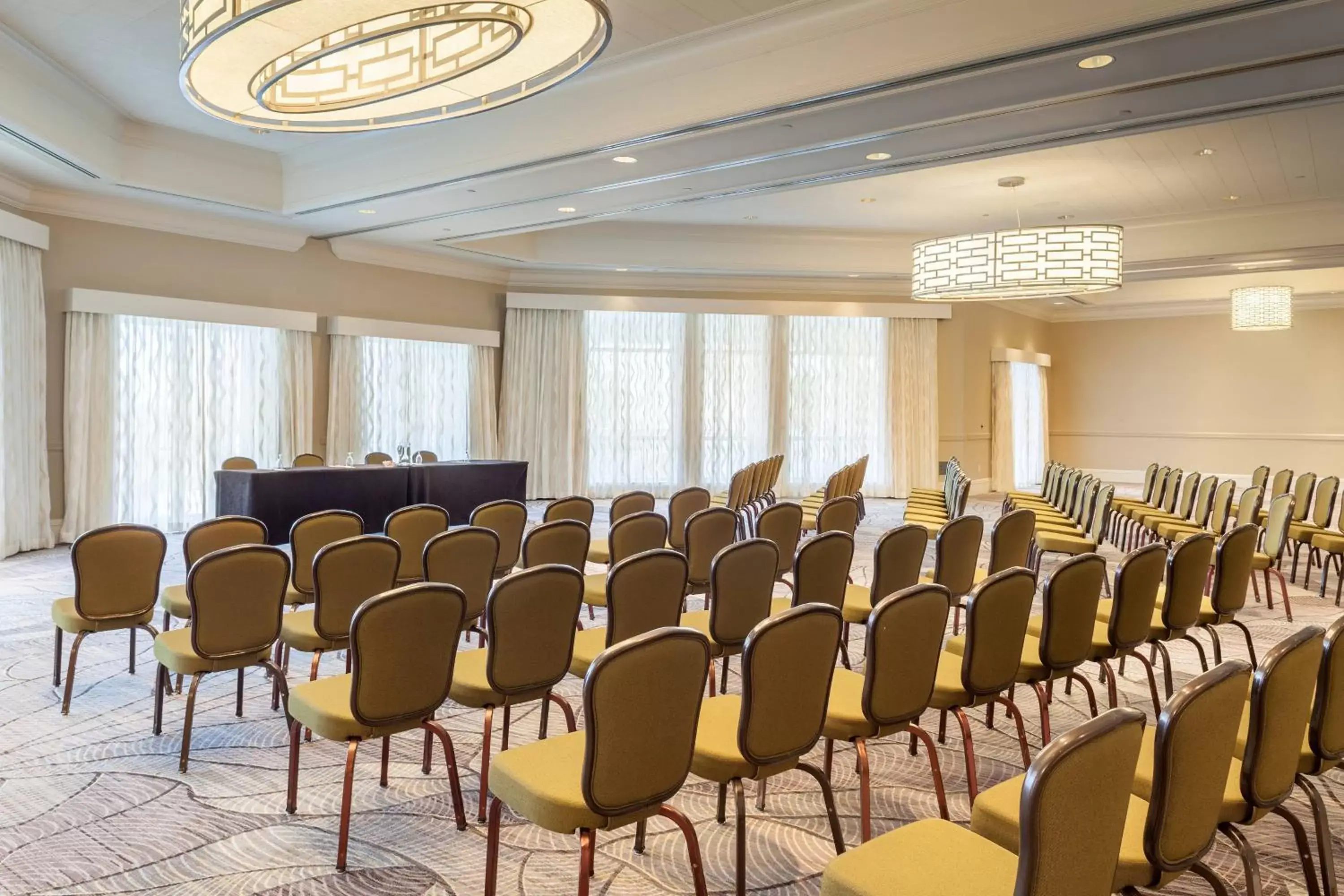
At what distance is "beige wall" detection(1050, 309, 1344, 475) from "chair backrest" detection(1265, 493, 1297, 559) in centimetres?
1098

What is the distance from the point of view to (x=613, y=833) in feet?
10.6

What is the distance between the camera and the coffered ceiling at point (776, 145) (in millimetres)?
A: 5324

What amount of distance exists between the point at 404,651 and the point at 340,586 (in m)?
1.06

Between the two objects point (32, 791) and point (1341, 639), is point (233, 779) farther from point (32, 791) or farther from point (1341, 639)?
point (1341, 639)

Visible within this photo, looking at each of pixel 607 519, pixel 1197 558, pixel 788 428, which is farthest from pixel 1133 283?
pixel 1197 558

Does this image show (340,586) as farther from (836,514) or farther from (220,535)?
(836,514)

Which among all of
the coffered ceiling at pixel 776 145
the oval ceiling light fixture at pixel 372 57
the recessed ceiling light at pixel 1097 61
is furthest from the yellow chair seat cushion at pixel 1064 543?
the oval ceiling light fixture at pixel 372 57

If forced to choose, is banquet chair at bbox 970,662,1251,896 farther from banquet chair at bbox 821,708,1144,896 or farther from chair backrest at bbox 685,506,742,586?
chair backrest at bbox 685,506,742,586

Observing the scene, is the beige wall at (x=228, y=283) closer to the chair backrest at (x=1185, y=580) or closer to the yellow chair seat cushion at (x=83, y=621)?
the yellow chair seat cushion at (x=83, y=621)

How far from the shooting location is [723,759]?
2746 mm

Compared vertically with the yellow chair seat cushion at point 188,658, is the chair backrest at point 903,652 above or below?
above

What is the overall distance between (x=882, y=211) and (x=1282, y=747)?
32.8 ft

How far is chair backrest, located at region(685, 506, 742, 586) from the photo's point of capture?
5.54m

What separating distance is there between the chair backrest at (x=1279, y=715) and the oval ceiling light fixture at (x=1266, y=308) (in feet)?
38.4
